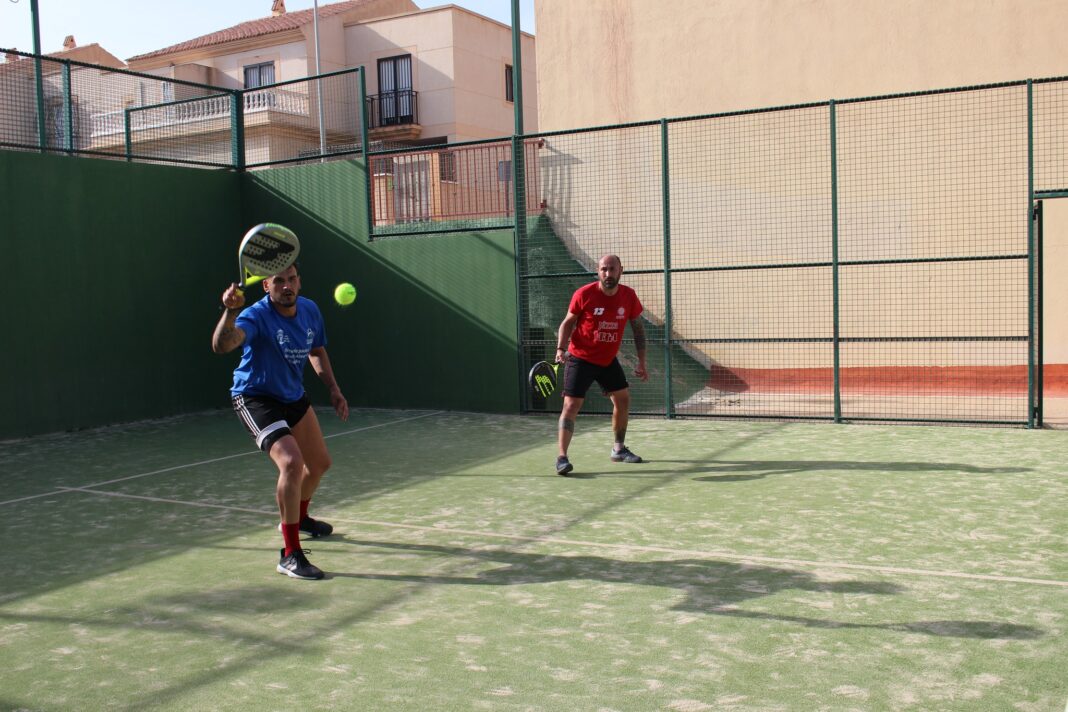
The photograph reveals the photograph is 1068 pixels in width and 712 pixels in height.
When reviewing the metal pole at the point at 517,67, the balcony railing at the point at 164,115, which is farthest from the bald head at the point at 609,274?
the balcony railing at the point at 164,115

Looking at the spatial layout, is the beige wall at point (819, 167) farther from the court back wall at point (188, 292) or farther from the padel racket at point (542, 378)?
the padel racket at point (542, 378)

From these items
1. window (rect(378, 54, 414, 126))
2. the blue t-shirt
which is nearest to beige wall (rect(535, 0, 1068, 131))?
the blue t-shirt

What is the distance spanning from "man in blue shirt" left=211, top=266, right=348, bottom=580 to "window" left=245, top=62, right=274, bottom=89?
3200 centimetres

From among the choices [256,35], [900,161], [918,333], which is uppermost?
[256,35]

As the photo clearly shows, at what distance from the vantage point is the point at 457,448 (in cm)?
926

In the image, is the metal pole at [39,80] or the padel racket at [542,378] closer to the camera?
the padel racket at [542,378]

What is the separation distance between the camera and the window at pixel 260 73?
35.5 meters

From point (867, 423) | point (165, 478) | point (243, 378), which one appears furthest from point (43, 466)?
point (867, 423)

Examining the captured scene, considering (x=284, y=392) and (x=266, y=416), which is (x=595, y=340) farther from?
(x=266, y=416)

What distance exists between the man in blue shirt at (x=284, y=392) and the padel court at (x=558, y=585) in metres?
0.35

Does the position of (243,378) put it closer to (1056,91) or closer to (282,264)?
(282,264)

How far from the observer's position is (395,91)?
34.9 metres

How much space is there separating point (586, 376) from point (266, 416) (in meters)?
3.32

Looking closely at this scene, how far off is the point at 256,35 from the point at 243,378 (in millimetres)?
32590
